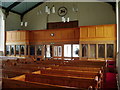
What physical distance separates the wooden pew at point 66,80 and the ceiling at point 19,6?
804 centimetres

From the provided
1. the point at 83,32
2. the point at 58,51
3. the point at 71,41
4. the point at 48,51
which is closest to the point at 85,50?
the point at 83,32

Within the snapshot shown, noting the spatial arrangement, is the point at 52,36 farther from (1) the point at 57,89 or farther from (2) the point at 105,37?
(1) the point at 57,89

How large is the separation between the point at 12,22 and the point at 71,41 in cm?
566

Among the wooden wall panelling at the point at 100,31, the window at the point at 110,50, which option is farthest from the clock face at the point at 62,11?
the window at the point at 110,50

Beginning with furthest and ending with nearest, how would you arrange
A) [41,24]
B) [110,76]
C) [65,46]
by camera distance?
1. [41,24]
2. [65,46]
3. [110,76]

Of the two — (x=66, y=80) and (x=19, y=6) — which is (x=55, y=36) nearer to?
(x=19, y=6)

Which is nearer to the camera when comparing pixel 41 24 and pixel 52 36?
pixel 52 36

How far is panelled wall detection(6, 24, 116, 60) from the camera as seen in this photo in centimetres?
776

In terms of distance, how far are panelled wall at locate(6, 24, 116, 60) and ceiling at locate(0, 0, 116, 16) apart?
2.00 meters

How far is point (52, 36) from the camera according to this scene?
9.52 metres

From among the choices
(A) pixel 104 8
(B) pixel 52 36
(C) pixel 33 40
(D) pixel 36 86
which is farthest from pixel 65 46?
(D) pixel 36 86

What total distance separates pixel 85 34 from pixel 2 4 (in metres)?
6.70

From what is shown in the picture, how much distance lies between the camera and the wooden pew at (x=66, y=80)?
2111mm

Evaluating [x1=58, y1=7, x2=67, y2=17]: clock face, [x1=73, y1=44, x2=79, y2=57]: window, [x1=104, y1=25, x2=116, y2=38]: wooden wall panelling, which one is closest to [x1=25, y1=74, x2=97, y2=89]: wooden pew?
[x1=104, y1=25, x2=116, y2=38]: wooden wall panelling
